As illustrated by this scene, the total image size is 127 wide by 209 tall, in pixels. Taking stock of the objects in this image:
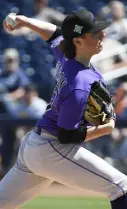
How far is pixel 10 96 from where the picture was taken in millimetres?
8898

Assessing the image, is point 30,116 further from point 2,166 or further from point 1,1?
point 1,1

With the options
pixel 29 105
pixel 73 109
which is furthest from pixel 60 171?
pixel 29 105

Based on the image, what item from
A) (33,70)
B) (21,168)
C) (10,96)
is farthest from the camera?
(33,70)

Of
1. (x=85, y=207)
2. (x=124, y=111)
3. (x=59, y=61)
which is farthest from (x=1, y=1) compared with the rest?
(x=59, y=61)

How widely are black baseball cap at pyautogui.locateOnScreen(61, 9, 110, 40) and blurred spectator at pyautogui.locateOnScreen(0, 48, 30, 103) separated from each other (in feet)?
15.7

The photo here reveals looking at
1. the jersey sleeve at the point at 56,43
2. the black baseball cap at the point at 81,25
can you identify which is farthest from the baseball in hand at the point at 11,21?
the black baseball cap at the point at 81,25

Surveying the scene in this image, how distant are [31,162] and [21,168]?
0.50 feet

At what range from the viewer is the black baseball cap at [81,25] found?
414 centimetres

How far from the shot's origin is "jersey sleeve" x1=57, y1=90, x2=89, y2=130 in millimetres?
3973

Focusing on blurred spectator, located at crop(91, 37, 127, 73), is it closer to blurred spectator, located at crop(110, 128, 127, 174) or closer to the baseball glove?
blurred spectator, located at crop(110, 128, 127, 174)

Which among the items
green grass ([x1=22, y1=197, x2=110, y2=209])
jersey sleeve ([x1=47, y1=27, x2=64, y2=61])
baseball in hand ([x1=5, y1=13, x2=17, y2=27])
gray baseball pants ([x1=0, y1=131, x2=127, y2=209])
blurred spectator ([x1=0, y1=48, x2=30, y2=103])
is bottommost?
green grass ([x1=22, y1=197, x2=110, y2=209])

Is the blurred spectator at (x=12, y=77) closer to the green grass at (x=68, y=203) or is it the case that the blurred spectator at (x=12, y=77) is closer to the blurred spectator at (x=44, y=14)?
the blurred spectator at (x=44, y=14)

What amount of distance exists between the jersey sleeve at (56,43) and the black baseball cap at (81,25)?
0.38 metres

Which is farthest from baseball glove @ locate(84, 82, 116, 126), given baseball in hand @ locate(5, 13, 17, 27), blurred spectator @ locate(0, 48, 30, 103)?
blurred spectator @ locate(0, 48, 30, 103)
